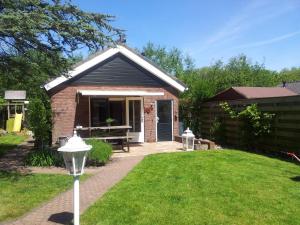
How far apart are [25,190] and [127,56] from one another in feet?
41.8

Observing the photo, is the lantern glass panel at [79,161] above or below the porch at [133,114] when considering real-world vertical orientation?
below

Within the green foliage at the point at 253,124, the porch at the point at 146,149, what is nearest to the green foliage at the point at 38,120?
the porch at the point at 146,149

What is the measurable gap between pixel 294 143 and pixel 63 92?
37.5ft

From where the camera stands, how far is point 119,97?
21.6 metres

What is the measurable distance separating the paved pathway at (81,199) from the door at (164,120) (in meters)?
8.63

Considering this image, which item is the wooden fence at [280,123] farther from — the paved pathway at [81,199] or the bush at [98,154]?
the bush at [98,154]

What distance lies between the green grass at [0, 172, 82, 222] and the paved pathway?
0.31 metres

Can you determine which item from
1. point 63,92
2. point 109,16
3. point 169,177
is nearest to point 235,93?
point 63,92

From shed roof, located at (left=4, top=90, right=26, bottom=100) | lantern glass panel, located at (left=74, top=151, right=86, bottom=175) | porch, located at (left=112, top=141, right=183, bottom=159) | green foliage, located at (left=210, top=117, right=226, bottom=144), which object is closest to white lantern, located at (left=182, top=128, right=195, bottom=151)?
porch, located at (left=112, top=141, right=183, bottom=159)

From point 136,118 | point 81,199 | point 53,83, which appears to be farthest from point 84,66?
point 81,199

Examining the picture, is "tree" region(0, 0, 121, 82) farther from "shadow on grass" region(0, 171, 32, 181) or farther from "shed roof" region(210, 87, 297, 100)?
"shed roof" region(210, 87, 297, 100)

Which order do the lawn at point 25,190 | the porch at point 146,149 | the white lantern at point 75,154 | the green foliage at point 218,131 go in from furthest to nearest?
the green foliage at point 218,131, the porch at point 146,149, the lawn at point 25,190, the white lantern at point 75,154

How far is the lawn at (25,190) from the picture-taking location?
8.55 meters

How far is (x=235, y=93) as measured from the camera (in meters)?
24.7
